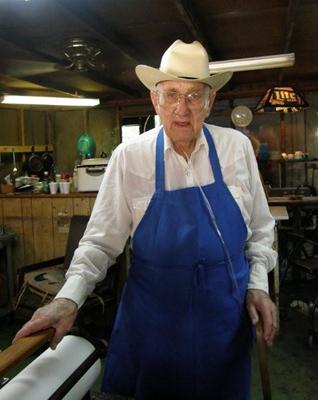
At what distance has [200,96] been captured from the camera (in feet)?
4.64

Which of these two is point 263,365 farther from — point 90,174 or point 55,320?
point 90,174

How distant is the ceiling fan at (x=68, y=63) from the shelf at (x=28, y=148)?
1.93m

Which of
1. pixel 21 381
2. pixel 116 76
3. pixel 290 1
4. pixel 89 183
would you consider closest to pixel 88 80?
pixel 116 76

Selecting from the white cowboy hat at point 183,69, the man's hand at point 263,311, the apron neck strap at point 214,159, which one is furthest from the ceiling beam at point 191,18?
the man's hand at point 263,311

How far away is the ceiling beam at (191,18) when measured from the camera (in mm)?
3260

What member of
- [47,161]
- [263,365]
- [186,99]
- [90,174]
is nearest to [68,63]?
[90,174]

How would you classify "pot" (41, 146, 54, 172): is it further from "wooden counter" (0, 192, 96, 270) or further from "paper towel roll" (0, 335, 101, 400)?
"paper towel roll" (0, 335, 101, 400)

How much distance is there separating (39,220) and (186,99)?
3.12 meters

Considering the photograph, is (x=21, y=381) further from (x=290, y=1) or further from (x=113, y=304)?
(x=290, y=1)

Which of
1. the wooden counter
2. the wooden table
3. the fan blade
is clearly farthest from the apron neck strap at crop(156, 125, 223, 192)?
the fan blade

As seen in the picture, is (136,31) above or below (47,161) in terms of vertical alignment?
above

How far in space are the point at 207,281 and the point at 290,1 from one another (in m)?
2.70

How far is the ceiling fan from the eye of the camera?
428 cm

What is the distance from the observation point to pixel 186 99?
1.39 meters
